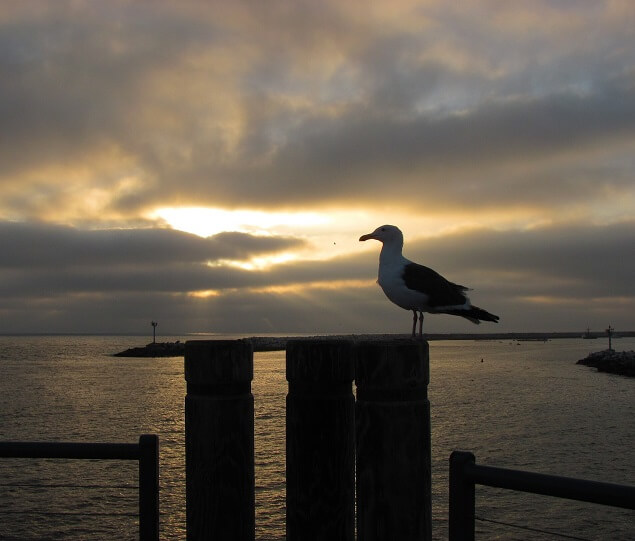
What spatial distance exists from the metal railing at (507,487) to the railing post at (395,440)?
0.22 meters

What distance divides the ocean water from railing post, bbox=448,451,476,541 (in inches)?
69.8

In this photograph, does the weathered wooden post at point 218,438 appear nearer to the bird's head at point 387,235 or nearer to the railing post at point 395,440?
the railing post at point 395,440

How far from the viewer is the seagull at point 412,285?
641 centimetres

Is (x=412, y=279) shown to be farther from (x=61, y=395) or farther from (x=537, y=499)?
(x=61, y=395)

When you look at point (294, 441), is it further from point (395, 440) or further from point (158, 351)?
point (158, 351)

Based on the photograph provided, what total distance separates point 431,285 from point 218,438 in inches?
133

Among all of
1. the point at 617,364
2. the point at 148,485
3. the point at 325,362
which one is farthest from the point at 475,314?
the point at 617,364

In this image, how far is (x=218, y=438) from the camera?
3676 millimetres

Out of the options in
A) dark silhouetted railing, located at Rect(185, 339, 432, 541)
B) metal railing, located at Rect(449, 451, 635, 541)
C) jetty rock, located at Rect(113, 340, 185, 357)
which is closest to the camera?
metal railing, located at Rect(449, 451, 635, 541)

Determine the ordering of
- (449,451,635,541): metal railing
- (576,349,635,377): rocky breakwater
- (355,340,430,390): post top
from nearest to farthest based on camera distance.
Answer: (449,451,635,541): metal railing, (355,340,430,390): post top, (576,349,635,377): rocky breakwater

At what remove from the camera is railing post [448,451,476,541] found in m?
3.26

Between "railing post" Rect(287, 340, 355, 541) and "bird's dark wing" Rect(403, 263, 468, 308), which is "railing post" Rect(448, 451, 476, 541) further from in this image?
"bird's dark wing" Rect(403, 263, 468, 308)

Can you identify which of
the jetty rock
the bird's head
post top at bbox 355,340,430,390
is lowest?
the jetty rock

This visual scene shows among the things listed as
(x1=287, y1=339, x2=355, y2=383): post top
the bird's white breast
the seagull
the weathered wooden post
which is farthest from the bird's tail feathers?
the weathered wooden post
